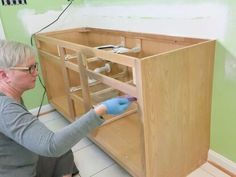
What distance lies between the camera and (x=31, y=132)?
86 centimetres

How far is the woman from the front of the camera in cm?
87

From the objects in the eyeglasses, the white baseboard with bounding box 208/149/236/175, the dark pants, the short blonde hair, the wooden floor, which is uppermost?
the short blonde hair

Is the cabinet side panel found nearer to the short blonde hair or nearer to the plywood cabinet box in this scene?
the plywood cabinet box

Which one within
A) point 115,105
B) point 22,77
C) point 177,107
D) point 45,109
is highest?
point 22,77

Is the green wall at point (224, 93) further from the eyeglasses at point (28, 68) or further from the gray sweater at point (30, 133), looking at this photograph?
the eyeglasses at point (28, 68)

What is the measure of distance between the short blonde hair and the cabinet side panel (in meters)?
0.49

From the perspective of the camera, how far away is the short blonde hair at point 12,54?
94cm

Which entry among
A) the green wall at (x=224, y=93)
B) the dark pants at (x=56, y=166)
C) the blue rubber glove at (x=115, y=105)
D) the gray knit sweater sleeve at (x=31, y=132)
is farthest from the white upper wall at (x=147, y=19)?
the dark pants at (x=56, y=166)

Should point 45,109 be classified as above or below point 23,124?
below

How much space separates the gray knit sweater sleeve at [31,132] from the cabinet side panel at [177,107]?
1.22 ft

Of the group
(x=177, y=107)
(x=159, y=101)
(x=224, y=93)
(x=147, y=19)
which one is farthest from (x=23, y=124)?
(x=147, y=19)

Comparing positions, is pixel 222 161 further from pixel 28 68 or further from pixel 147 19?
pixel 28 68

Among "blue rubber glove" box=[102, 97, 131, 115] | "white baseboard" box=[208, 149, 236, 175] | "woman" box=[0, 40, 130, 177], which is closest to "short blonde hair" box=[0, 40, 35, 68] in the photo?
"woman" box=[0, 40, 130, 177]

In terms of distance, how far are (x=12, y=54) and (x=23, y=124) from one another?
0.29 meters
